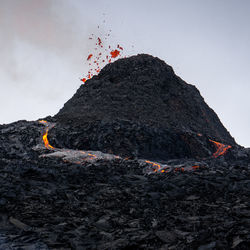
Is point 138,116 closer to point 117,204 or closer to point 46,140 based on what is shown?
point 46,140

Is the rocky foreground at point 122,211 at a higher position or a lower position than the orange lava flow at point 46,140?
lower

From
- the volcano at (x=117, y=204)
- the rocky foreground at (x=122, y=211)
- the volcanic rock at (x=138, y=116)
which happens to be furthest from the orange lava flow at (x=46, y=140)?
the rocky foreground at (x=122, y=211)

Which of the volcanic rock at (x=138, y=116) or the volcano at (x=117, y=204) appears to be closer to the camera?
the volcano at (x=117, y=204)

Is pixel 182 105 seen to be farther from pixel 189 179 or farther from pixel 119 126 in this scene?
pixel 189 179

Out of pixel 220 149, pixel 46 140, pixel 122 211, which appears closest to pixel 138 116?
pixel 220 149

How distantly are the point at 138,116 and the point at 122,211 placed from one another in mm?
26459

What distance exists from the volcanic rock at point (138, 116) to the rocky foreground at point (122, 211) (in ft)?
48.7

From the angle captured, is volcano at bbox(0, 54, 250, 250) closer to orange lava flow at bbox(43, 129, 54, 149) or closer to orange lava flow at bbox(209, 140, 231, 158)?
orange lava flow at bbox(43, 129, 54, 149)

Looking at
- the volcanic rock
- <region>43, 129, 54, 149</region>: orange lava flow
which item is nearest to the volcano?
<region>43, 129, 54, 149</region>: orange lava flow

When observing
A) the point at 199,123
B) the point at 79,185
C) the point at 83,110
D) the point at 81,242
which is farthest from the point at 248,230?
the point at 199,123

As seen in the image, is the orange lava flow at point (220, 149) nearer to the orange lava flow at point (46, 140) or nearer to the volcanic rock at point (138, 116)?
the volcanic rock at point (138, 116)

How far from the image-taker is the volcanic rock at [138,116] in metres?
28.3

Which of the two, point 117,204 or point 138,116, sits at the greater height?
point 138,116

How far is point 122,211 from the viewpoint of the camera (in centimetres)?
855
